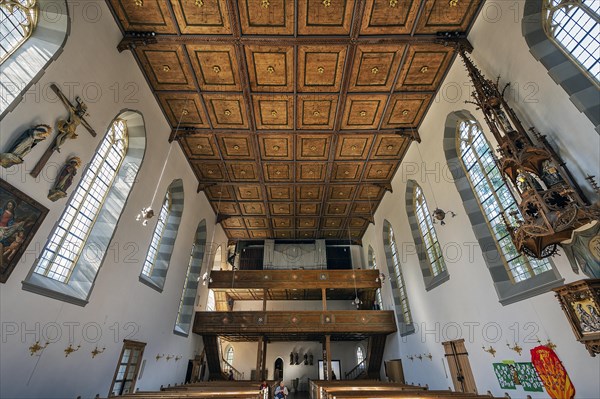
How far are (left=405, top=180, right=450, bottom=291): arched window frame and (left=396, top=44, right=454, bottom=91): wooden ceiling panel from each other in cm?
393

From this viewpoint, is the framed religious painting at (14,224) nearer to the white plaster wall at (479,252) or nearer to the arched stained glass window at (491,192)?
the white plaster wall at (479,252)

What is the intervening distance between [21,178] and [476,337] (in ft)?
35.5

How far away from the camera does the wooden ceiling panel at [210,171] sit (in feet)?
41.4

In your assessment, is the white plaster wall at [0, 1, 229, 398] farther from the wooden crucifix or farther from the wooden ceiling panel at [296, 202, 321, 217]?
the wooden ceiling panel at [296, 202, 321, 217]

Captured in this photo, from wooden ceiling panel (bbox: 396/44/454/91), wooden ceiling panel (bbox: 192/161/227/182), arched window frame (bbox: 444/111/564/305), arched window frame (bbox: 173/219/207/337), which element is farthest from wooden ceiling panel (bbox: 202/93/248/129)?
arched window frame (bbox: 444/111/564/305)

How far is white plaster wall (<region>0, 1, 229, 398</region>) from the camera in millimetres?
5105

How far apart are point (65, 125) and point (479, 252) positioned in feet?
33.1

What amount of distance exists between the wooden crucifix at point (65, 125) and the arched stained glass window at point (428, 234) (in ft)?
34.7

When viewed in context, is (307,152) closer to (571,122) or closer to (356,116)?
(356,116)

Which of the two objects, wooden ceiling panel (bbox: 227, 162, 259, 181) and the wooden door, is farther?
wooden ceiling panel (bbox: 227, 162, 259, 181)

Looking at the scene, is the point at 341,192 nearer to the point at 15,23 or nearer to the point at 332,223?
the point at 332,223

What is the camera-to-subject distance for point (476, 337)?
7887 mm

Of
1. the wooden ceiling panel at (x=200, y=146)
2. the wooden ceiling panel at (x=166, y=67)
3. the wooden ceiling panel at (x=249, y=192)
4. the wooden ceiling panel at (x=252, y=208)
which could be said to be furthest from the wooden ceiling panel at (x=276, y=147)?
the wooden ceiling panel at (x=252, y=208)

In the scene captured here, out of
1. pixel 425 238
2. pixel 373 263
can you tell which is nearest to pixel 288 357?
pixel 373 263
